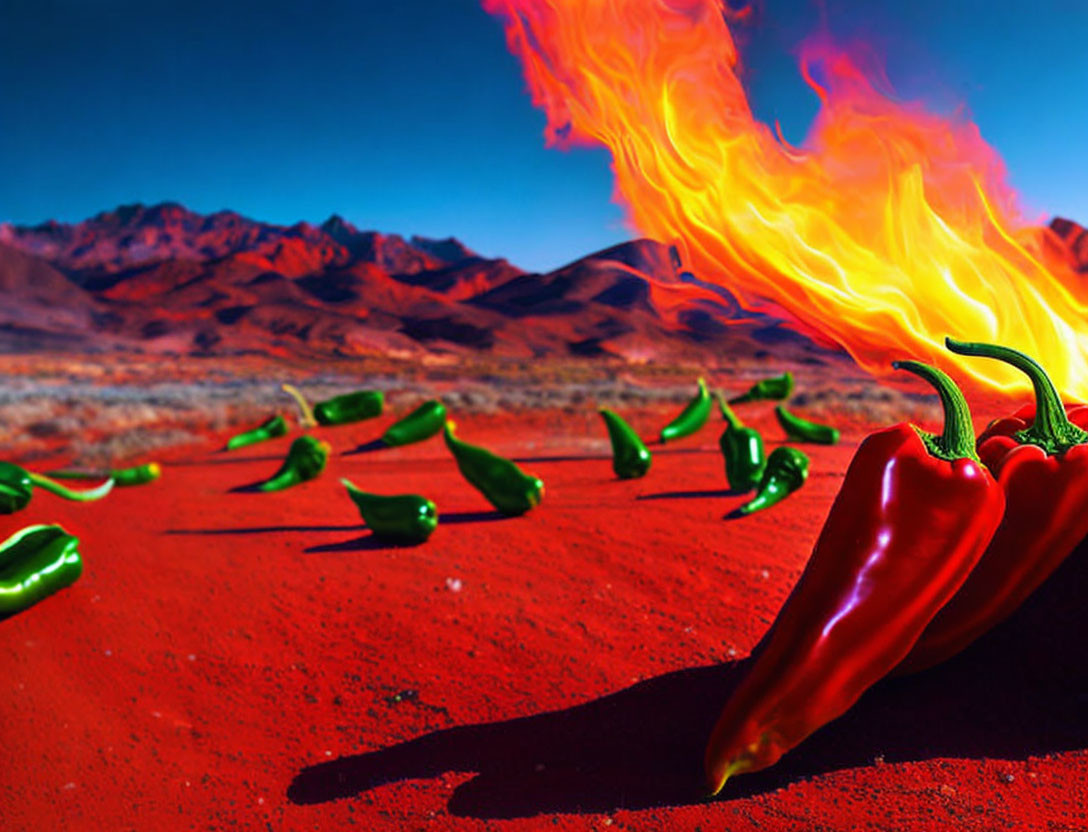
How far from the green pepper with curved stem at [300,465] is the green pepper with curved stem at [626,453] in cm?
356

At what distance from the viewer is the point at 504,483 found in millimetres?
7266

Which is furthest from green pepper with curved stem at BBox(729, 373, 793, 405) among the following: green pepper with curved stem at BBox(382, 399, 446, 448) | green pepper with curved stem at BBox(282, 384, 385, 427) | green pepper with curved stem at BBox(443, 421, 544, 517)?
green pepper with curved stem at BBox(443, 421, 544, 517)

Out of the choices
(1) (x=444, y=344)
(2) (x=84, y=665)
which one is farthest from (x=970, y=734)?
(1) (x=444, y=344)

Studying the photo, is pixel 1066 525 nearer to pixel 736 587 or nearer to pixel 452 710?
pixel 736 587

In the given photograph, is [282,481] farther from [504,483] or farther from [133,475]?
[504,483]

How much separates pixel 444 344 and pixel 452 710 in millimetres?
79758

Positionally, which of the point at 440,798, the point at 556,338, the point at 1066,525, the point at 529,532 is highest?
the point at 556,338

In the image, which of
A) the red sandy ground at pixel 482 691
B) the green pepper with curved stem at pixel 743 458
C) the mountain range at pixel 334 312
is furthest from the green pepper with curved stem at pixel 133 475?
the mountain range at pixel 334 312

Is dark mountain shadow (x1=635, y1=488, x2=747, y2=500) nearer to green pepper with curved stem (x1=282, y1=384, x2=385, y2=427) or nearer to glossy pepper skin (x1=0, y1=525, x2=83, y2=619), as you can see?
glossy pepper skin (x1=0, y1=525, x2=83, y2=619)

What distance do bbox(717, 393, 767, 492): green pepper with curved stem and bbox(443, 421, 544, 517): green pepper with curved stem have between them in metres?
2.06

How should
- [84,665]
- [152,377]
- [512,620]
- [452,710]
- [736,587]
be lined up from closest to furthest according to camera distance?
[452,710], [84,665], [512,620], [736,587], [152,377]

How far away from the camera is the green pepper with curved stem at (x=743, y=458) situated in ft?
25.5

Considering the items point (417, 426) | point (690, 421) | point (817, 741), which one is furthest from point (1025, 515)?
point (417, 426)

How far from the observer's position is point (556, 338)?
8612cm
